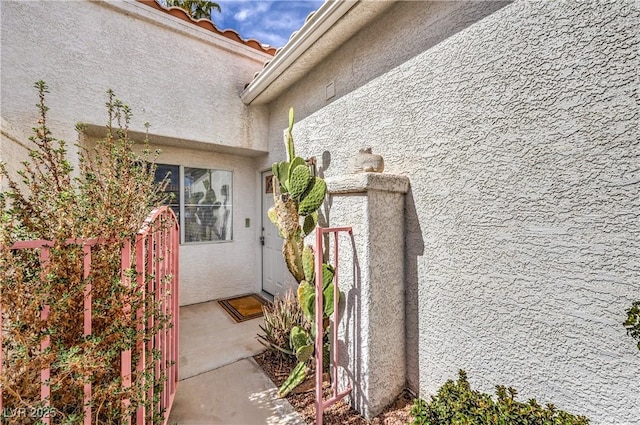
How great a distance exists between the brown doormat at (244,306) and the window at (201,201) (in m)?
1.54

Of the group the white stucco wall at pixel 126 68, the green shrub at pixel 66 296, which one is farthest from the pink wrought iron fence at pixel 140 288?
the white stucco wall at pixel 126 68

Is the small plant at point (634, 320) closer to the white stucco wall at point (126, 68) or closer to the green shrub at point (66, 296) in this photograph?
the green shrub at point (66, 296)

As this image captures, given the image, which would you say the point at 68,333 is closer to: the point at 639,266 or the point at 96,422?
the point at 96,422

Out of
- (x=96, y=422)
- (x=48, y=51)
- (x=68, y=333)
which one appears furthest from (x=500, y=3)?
(x=48, y=51)

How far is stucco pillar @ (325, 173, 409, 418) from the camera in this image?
Result: 8.88 ft

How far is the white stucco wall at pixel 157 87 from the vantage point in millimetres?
3910

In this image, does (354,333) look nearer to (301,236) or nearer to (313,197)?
(301,236)

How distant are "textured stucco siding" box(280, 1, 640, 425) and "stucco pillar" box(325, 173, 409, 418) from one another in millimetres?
217

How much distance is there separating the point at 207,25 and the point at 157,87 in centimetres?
174

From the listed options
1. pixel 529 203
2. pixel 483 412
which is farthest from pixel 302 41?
pixel 483 412

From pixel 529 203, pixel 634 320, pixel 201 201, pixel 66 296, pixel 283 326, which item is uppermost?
pixel 201 201

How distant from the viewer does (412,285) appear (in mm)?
3033

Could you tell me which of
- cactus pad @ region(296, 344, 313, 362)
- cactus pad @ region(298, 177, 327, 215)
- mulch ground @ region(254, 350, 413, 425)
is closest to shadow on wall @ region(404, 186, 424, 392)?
mulch ground @ region(254, 350, 413, 425)

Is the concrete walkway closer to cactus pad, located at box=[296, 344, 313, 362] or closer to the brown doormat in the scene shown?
the brown doormat
